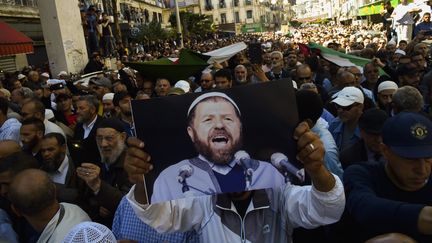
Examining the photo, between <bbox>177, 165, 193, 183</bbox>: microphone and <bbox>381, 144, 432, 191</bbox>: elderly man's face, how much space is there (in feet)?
3.16

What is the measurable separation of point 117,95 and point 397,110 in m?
3.68

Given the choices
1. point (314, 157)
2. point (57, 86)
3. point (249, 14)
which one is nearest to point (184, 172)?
point (314, 157)

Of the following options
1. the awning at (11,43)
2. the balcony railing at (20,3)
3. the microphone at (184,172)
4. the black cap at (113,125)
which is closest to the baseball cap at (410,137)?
the microphone at (184,172)

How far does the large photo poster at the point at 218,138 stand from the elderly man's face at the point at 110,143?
1989 mm

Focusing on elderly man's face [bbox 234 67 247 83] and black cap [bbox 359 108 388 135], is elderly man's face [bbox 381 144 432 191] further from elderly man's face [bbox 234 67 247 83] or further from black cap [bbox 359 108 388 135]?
elderly man's face [bbox 234 67 247 83]

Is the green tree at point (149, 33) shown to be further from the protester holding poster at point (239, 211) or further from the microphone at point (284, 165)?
the microphone at point (284, 165)

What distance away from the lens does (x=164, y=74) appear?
7773 millimetres

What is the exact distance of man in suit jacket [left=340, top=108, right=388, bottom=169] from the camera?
3330 mm

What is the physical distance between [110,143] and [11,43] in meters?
9.63

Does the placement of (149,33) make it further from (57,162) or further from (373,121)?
(373,121)

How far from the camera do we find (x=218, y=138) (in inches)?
78.4

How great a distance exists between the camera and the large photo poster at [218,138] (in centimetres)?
195

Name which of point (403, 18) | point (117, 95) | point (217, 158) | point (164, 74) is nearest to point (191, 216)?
point (217, 158)

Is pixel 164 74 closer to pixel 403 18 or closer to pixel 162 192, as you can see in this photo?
pixel 162 192
